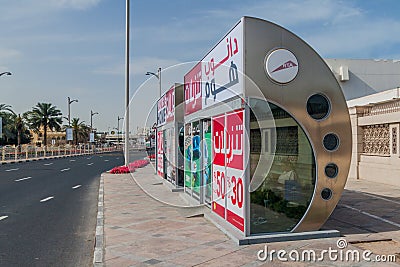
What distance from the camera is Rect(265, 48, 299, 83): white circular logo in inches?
304

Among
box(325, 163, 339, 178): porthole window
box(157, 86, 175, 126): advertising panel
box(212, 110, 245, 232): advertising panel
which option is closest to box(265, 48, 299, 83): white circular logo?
box(212, 110, 245, 232): advertising panel

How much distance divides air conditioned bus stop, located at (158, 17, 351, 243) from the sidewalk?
61cm

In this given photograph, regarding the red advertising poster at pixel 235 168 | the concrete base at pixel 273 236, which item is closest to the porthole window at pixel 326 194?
the concrete base at pixel 273 236

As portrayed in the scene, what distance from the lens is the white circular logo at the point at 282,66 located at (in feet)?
25.4

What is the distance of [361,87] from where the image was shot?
107ft

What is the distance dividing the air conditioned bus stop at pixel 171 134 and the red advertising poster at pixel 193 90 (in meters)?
1.78

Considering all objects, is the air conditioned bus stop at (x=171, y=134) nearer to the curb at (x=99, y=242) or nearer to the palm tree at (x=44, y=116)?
the curb at (x=99, y=242)

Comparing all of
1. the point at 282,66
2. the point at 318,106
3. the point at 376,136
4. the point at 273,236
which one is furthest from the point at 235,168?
the point at 376,136

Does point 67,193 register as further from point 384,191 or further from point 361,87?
point 361,87

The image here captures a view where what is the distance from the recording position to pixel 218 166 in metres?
9.30

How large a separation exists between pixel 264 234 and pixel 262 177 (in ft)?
3.32

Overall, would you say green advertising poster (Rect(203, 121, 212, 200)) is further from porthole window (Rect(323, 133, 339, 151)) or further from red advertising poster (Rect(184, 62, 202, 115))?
porthole window (Rect(323, 133, 339, 151))

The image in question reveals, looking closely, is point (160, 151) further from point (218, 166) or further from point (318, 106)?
point (318, 106)

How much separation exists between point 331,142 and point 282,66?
1.70 meters
